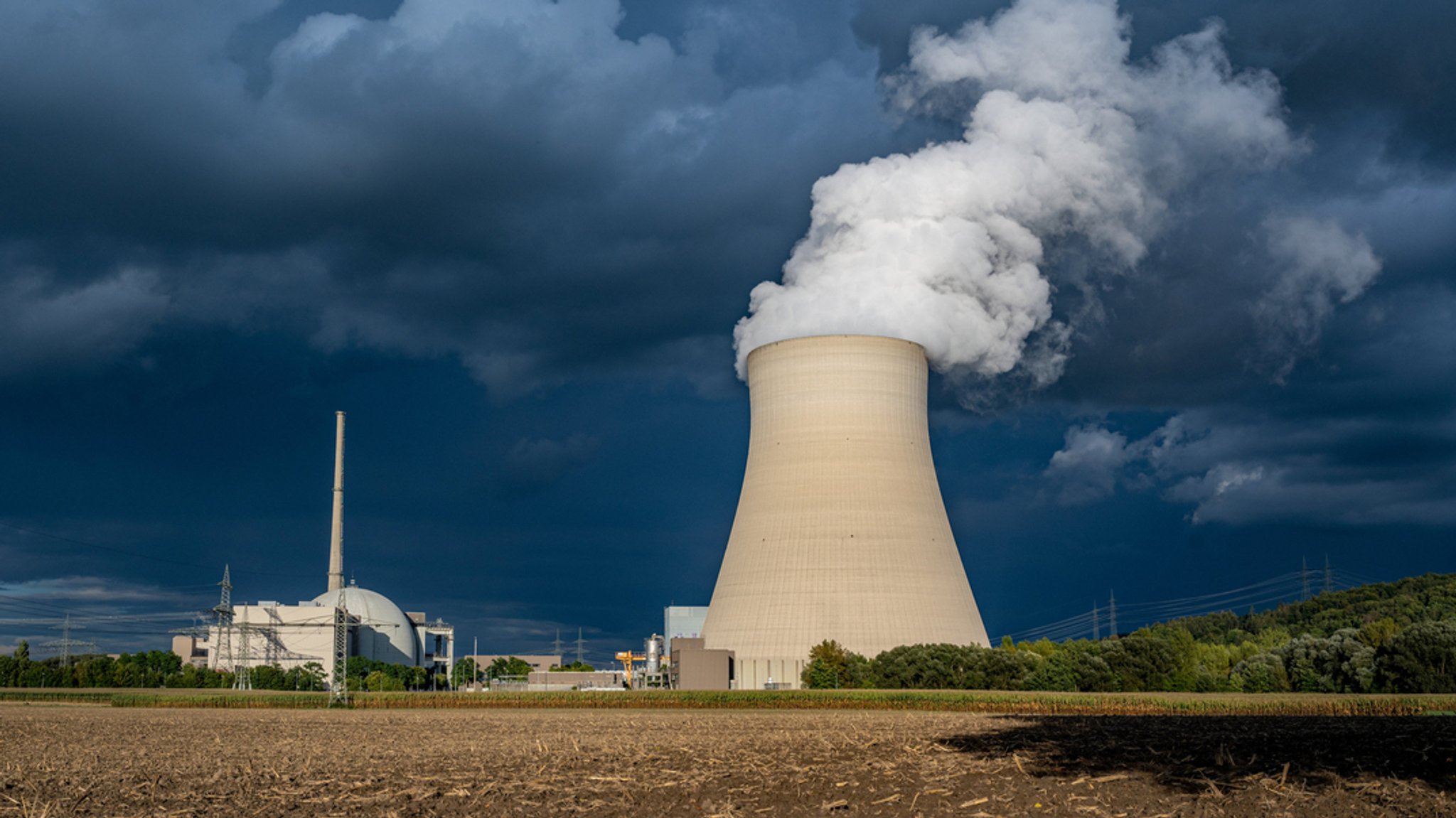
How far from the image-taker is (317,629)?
66250 millimetres

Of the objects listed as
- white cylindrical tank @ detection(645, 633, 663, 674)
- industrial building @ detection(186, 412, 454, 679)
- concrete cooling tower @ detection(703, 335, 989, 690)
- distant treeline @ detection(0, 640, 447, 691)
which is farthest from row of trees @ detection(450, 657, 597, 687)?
concrete cooling tower @ detection(703, 335, 989, 690)

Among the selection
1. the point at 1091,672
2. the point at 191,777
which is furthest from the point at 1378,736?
the point at 1091,672

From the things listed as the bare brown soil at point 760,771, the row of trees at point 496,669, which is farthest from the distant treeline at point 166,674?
the bare brown soil at point 760,771

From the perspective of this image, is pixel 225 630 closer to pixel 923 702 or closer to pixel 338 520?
pixel 338 520

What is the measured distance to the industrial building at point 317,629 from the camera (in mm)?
64438

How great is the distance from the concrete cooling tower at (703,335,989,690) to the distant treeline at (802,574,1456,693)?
29.2 inches

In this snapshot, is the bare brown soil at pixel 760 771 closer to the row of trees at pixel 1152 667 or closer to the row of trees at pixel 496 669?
the row of trees at pixel 1152 667

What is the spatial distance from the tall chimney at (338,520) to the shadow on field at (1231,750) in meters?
58.1

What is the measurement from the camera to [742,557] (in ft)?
107

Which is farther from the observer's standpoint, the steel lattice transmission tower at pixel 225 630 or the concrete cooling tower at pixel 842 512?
the steel lattice transmission tower at pixel 225 630

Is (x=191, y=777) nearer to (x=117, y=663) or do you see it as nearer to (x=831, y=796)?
(x=831, y=796)

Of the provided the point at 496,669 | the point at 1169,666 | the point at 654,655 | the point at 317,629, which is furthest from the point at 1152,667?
the point at 496,669

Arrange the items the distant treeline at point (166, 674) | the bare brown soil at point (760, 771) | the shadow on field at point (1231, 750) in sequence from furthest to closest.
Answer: the distant treeline at point (166, 674) → the shadow on field at point (1231, 750) → the bare brown soil at point (760, 771)

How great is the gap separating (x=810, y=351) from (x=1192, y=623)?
70.1 m
